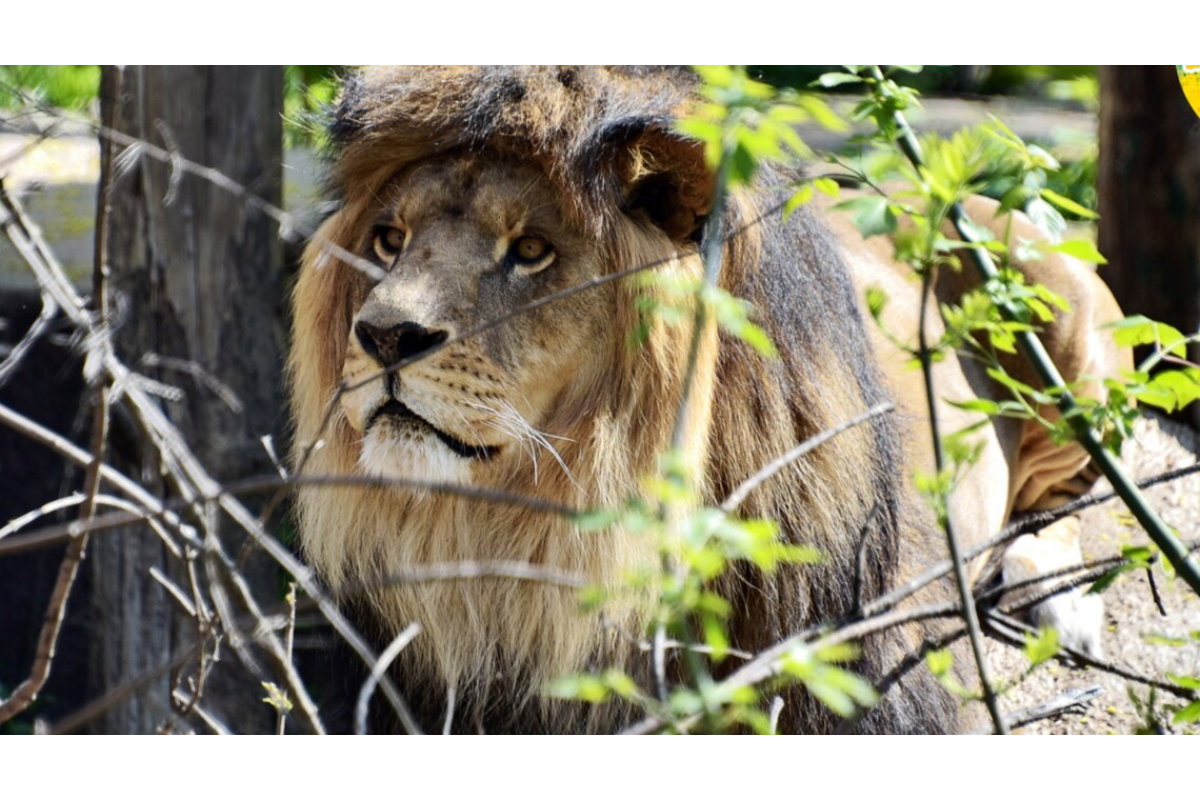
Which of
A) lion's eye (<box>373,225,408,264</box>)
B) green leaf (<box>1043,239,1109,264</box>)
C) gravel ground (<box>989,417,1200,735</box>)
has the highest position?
lion's eye (<box>373,225,408,264</box>)

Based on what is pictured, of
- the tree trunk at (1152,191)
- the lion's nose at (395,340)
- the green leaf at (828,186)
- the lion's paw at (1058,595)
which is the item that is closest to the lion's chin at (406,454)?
the lion's nose at (395,340)

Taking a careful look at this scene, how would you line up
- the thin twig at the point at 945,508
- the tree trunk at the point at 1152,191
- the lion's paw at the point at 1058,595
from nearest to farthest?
1. the thin twig at the point at 945,508
2. the lion's paw at the point at 1058,595
3. the tree trunk at the point at 1152,191

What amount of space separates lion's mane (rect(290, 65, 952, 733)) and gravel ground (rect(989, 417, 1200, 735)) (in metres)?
0.45

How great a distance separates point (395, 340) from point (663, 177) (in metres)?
0.59

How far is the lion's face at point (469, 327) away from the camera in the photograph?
2332 millimetres

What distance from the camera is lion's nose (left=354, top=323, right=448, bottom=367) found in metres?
2.28

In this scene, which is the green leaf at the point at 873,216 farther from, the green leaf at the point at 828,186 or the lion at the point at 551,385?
the lion at the point at 551,385

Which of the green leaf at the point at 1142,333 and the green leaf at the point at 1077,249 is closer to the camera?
the green leaf at the point at 1077,249

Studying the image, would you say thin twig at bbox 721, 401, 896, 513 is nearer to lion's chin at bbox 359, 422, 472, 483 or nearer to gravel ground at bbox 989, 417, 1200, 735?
lion's chin at bbox 359, 422, 472, 483

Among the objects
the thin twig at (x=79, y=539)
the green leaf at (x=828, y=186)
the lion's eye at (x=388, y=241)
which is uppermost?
the green leaf at (x=828, y=186)

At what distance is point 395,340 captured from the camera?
2291mm

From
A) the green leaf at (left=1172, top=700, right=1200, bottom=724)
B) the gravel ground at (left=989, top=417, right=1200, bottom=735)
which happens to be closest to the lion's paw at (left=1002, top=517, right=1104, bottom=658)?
the gravel ground at (left=989, top=417, right=1200, bottom=735)
